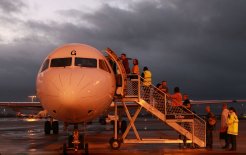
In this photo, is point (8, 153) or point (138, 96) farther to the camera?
point (138, 96)

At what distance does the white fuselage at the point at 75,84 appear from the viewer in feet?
34.9

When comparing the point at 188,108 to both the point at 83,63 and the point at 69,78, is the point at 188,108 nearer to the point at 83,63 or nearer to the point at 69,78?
the point at 83,63

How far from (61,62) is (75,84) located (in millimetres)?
2112

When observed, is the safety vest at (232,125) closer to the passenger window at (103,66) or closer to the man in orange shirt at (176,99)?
the man in orange shirt at (176,99)

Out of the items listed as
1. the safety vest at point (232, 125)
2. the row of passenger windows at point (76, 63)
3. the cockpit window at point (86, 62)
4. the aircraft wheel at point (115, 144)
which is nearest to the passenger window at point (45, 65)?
the row of passenger windows at point (76, 63)

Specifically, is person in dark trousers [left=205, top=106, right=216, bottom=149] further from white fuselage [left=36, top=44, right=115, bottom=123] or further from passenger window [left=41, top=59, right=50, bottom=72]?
passenger window [left=41, top=59, right=50, bottom=72]

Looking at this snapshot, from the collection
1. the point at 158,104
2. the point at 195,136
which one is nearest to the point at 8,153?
the point at 158,104

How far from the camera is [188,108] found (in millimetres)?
16375

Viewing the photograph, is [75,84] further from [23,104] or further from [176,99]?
[23,104]

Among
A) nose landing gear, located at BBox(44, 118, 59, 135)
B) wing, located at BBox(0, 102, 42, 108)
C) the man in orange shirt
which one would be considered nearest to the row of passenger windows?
the man in orange shirt

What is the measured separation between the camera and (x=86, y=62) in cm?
1261

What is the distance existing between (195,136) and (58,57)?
618 centimetres

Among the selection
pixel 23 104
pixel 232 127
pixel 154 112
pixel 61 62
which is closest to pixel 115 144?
pixel 154 112

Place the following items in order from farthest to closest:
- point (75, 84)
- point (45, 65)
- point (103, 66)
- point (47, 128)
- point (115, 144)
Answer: point (47, 128) < point (115, 144) < point (103, 66) < point (45, 65) < point (75, 84)
